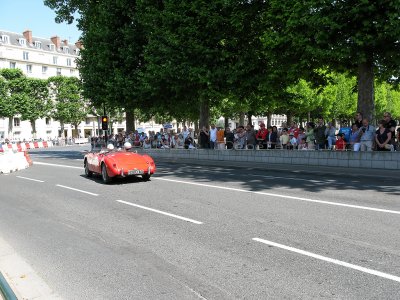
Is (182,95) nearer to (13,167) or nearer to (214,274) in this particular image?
(13,167)

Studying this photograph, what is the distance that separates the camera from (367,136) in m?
14.8

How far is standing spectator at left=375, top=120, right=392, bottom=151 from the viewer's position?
14.1 meters

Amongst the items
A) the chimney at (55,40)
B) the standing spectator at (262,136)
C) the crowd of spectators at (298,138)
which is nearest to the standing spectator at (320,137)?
the crowd of spectators at (298,138)

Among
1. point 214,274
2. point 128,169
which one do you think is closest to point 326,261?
point 214,274

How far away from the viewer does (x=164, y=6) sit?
23859 mm

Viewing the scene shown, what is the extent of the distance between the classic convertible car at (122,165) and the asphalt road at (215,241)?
149 cm

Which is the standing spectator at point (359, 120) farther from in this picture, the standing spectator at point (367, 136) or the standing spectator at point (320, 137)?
the standing spectator at point (320, 137)

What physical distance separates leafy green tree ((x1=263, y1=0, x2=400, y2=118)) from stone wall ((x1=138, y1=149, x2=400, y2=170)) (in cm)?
300

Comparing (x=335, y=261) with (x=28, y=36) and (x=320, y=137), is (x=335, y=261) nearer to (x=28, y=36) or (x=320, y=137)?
(x=320, y=137)

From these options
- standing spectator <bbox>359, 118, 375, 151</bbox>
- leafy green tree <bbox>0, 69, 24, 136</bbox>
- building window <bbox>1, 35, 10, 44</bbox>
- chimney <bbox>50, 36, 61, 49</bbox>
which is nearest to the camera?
standing spectator <bbox>359, 118, 375, 151</bbox>

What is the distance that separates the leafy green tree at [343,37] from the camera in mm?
14820

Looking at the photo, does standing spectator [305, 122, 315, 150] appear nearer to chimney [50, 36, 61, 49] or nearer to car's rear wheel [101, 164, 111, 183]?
car's rear wheel [101, 164, 111, 183]

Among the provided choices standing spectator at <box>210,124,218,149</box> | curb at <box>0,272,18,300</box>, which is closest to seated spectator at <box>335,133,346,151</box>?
standing spectator at <box>210,124,218,149</box>

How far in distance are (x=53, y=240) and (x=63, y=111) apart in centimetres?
7138
